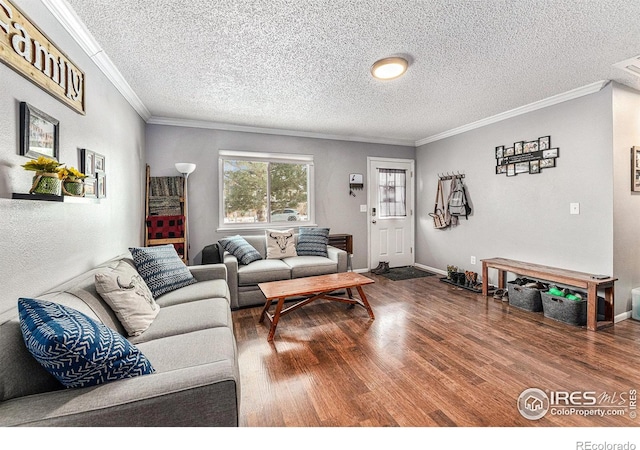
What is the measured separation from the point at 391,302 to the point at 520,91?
2.74m

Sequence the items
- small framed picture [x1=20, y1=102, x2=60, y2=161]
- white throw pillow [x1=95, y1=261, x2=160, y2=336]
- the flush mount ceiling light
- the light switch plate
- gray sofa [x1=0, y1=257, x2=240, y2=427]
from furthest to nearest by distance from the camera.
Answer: the light switch plate → the flush mount ceiling light → white throw pillow [x1=95, y1=261, x2=160, y2=336] → small framed picture [x1=20, y1=102, x2=60, y2=161] → gray sofa [x1=0, y1=257, x2=240, y2=427]

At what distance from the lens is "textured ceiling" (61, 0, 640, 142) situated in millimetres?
1791

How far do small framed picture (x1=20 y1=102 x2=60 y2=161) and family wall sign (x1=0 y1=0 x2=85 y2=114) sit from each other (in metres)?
0.16

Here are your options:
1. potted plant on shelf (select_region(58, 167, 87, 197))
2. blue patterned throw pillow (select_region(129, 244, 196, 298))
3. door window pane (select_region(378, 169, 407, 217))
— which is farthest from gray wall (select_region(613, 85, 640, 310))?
potted plant on shelf (select_region(58, 167, 87, 197))

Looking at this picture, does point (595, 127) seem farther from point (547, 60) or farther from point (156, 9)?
point (156, 9)

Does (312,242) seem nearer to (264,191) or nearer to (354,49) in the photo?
(264,191)

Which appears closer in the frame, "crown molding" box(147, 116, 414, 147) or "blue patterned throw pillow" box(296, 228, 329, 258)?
"crown molding" box(147, 116, 414, 147)

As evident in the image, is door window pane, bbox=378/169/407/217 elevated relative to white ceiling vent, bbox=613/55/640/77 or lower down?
lower down

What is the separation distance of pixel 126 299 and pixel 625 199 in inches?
176

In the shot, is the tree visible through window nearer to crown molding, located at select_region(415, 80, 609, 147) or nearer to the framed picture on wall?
crown molding, located at select_region(415, 80, 609, 147)

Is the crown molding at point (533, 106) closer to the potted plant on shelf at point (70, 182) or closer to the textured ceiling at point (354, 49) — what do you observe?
the textured ceiling at point (354, 49)

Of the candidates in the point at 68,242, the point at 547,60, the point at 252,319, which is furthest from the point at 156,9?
the point at 547,60

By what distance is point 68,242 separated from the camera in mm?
1825

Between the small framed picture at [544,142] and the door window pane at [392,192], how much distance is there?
7.57 ft
